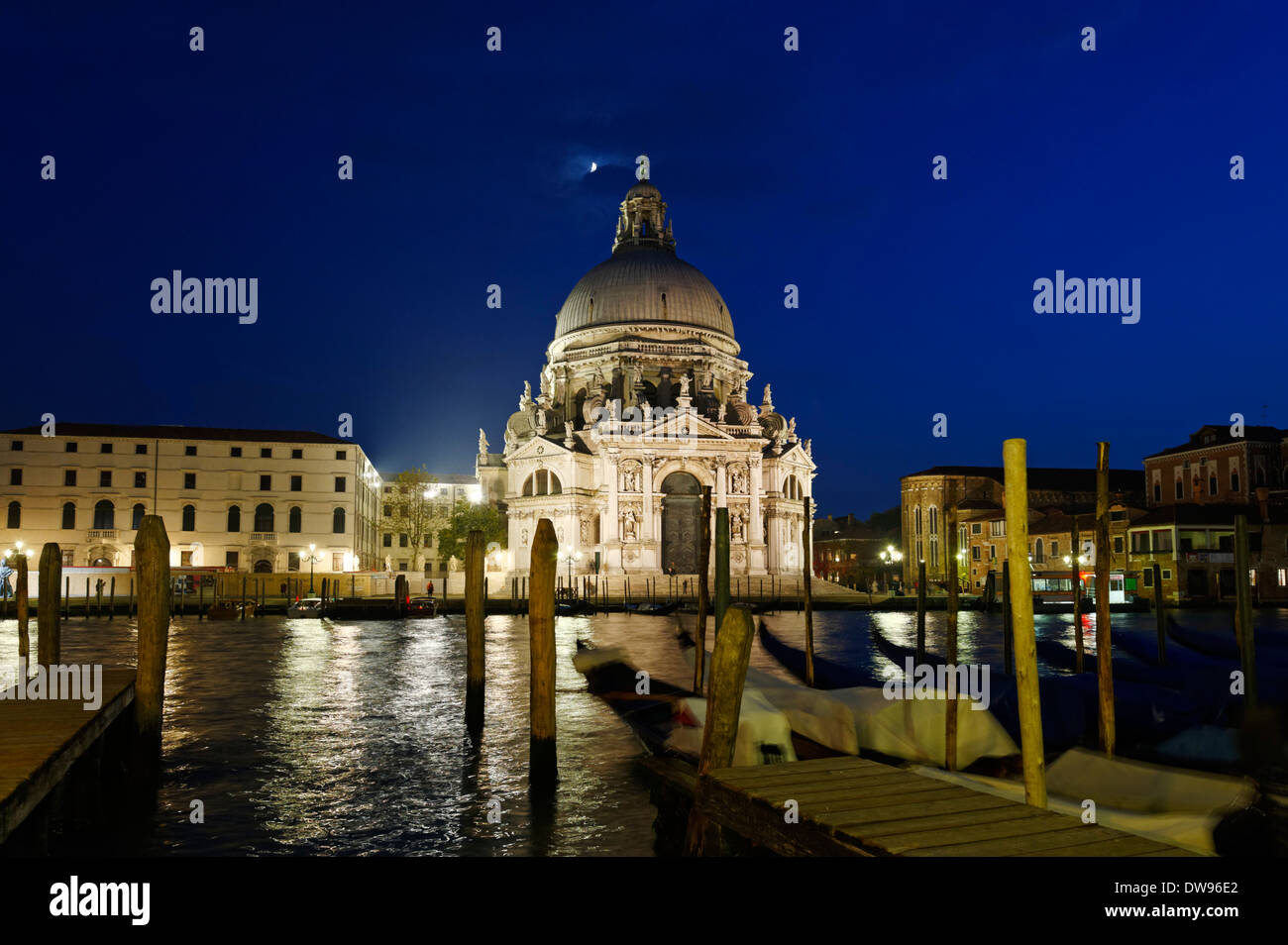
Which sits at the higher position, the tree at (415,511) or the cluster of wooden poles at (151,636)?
the tree at (415,511)

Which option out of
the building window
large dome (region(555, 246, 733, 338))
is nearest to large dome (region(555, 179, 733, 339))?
large dome (region(555, 246, 733, 338))

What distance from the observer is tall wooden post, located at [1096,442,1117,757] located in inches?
391

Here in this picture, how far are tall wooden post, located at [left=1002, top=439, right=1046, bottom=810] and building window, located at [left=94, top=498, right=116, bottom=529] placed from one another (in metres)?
46.4

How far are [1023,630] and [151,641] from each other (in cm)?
768

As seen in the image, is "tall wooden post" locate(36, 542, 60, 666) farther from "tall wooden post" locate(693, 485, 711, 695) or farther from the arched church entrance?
the arched church entrance

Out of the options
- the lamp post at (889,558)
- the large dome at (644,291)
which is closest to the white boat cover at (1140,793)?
the large dome at (644,291)

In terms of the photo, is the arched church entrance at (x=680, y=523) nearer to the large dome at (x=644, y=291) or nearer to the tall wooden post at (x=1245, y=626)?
the large dome at (x=644, y=291)

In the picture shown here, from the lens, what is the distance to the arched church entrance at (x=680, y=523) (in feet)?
158

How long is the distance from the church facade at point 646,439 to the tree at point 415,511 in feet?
14.5

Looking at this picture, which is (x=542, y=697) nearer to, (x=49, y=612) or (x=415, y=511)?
(x=49, y=612)

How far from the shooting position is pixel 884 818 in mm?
4957
